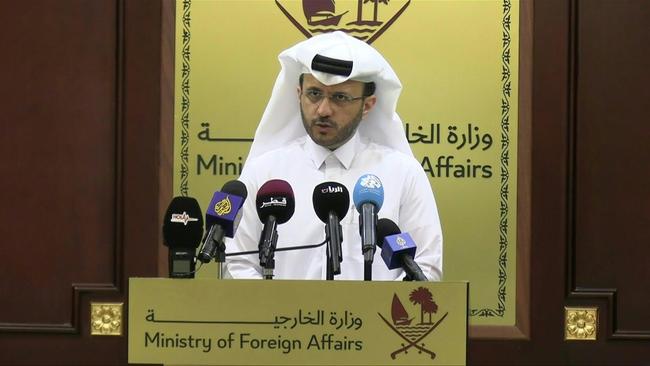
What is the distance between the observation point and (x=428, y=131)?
4.07 m

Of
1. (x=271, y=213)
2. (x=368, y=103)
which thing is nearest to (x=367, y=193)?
(x=271, y=213)

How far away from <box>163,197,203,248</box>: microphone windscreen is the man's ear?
1392mm

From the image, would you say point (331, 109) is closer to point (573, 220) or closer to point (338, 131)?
point (338, 131)

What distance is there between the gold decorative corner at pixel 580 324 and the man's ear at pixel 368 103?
3.68ft

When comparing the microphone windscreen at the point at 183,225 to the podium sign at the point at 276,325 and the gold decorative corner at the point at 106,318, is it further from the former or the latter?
the gold decorative corner at the point at 106,318

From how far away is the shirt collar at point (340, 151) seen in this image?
13.1 ft

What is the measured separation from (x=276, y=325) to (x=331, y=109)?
160 centimetres

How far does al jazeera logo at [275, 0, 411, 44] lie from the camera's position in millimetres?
4051

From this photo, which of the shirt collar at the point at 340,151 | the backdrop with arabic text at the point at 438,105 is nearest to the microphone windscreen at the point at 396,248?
the shirt collar at the point at 340,151

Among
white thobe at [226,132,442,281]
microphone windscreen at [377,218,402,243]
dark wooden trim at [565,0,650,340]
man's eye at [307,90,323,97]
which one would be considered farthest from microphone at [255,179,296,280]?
dark wooden trim at [565,0,650,340]

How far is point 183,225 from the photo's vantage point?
269cm

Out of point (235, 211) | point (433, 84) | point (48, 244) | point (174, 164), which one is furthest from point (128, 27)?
point (235, 211)

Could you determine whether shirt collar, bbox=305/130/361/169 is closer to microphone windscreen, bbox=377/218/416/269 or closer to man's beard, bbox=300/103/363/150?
man's beard, bbox=300/103/363/150

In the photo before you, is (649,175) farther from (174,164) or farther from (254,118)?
(174,164)
